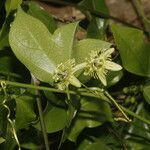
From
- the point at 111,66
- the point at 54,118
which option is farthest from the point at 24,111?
the point at 111,66

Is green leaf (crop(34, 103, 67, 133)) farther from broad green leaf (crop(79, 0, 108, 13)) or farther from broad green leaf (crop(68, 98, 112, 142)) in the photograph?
broad green leaf (crop(79, 0, 108, 13))

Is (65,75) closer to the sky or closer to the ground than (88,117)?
closer to the sky

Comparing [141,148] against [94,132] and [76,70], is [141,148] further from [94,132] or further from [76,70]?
[76,70]

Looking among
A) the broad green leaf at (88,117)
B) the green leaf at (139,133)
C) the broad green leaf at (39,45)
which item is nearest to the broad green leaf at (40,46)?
the broad green leaf at (39,45)

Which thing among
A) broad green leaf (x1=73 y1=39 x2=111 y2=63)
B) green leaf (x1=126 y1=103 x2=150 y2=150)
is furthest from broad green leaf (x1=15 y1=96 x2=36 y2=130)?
green leaf (x1=126 y1=103 x2=150 y2=150)

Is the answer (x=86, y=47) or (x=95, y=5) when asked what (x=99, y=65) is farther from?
(x=95, y=5)

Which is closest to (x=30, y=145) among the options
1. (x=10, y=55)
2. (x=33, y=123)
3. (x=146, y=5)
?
(x=33, y=123)
